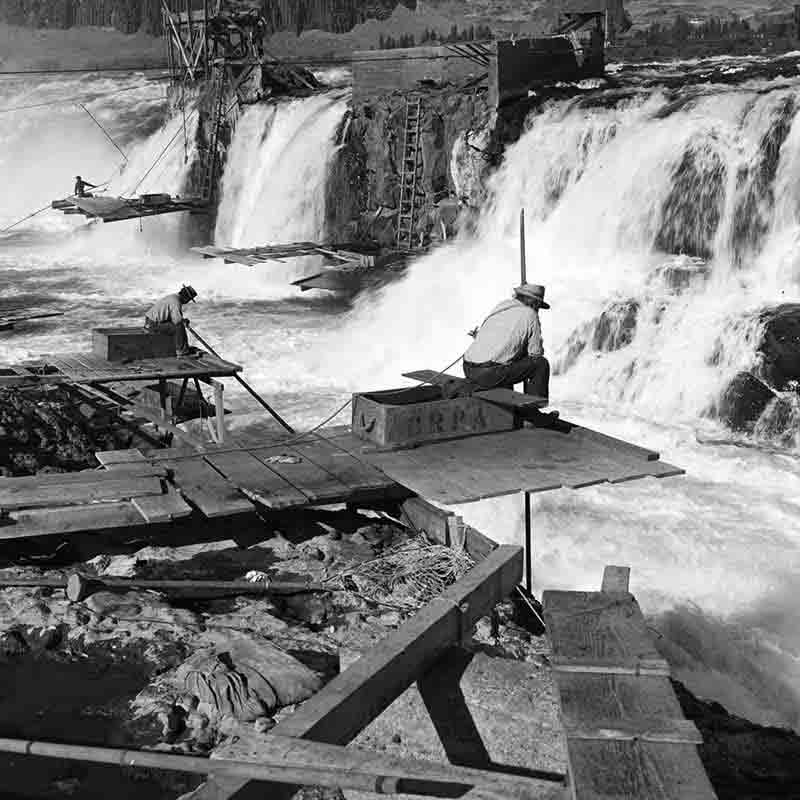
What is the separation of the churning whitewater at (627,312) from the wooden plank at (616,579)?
13.0ft

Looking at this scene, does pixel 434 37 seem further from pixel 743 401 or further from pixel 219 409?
pixel 219 409

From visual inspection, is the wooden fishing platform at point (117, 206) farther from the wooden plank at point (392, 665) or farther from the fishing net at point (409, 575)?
the wooden plank at point (392, 665)

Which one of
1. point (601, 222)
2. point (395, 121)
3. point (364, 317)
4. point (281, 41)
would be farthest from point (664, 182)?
point (281, 41)

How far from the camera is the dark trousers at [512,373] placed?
923 centimetres

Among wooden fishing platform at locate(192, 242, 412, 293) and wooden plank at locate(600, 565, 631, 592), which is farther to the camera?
wooden fishing platform at locate(192, 242, 412, 293)

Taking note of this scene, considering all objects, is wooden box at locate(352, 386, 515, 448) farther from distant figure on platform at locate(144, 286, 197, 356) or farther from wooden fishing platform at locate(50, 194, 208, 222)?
wooden fishing platform at locate(50, 194, 208, 222)

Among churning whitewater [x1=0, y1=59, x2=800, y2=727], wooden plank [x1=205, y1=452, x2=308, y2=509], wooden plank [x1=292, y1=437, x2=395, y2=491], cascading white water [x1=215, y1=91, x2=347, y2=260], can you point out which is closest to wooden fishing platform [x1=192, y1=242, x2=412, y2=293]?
churning whitewater [x1=0, y1=59, x2=800, y2=727]

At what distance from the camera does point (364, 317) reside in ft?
72.0

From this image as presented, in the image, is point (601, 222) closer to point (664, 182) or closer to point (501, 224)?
point (664, 182)

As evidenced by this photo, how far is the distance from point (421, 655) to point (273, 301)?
20.5 meters

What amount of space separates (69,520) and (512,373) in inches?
130

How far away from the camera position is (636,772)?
12.5ft

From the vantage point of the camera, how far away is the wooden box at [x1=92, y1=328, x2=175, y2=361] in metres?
12.0

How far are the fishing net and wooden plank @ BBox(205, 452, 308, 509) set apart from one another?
657mm
